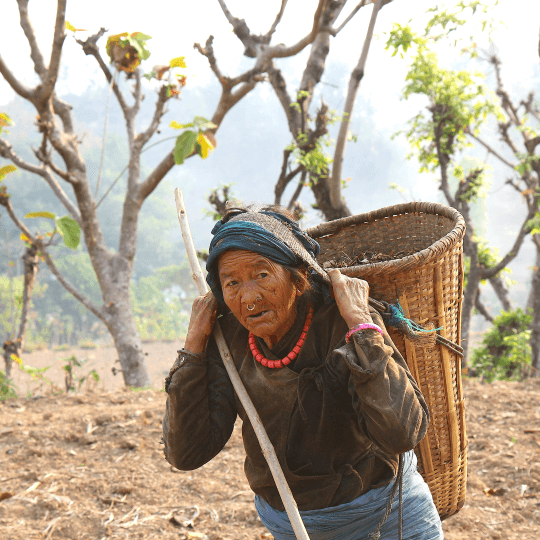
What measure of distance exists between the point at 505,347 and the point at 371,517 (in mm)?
7823

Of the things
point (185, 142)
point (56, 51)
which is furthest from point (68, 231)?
point (56, 51)

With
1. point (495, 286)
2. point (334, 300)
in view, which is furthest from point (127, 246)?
point (495, 286)

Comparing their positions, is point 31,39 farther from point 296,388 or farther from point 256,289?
point 296,388

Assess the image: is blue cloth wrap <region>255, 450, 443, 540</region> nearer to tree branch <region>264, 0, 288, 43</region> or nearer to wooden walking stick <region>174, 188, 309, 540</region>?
wooden walking stick <region>174, 188, 309, 540</region>

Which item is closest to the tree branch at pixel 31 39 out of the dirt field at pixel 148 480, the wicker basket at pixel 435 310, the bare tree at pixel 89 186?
the bare tree at pixel 89 186

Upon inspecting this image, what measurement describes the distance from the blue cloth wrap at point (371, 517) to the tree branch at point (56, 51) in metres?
4.25

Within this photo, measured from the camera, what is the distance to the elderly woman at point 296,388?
4.82ft

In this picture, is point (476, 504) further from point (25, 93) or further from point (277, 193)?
point (25, 93)

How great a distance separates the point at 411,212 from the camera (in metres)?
2.31

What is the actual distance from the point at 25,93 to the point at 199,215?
66.1 meters

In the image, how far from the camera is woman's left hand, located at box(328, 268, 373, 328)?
4.66 feet

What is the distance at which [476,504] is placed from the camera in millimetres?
2963

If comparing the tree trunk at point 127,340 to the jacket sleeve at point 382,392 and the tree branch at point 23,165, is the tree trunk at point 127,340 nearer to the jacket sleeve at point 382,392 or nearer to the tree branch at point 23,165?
the tree branch at point 23,165

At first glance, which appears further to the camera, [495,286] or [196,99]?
[196,99]
